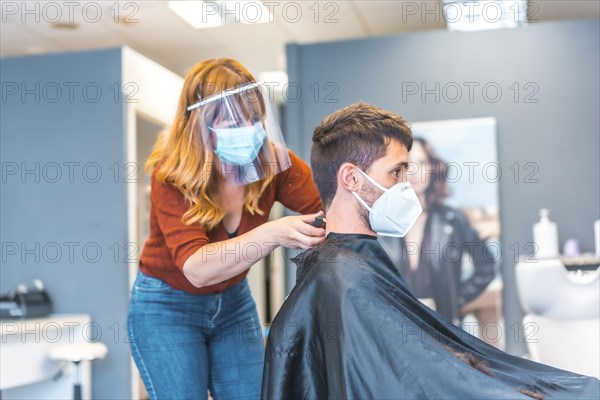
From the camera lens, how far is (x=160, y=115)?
454cm

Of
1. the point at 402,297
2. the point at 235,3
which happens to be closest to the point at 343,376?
the point at 402,297

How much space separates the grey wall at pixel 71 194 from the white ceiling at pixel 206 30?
2.64ft

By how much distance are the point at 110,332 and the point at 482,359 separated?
8.94 feet

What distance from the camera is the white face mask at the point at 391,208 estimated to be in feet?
5.95

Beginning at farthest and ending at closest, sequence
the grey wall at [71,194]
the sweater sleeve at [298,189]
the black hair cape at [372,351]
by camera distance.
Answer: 1. the grey wall at [71,194]
2. the sweater sleeve at [298,189]
3. the black hair cape at [372,351]

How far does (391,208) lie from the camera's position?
1813mm

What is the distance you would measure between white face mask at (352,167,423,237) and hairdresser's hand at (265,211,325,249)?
18cm

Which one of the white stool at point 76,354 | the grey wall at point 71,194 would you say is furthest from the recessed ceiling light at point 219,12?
the white stool at point 76,354

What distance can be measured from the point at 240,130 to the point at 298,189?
29 centimetres

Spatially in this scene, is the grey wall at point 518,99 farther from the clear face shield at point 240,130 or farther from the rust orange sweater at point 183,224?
the clear face shield at point 240,130

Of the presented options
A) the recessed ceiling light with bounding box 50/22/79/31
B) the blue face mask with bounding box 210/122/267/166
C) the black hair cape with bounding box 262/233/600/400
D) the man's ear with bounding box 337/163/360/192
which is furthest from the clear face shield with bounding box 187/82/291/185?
the recessed ceiling light with bounding box 50/22/79/31

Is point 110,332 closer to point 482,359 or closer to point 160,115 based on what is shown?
point 160,115

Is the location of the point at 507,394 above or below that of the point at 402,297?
below

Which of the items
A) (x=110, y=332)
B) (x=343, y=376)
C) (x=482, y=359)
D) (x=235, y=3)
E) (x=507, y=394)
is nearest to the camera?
(x=507, y=394)
